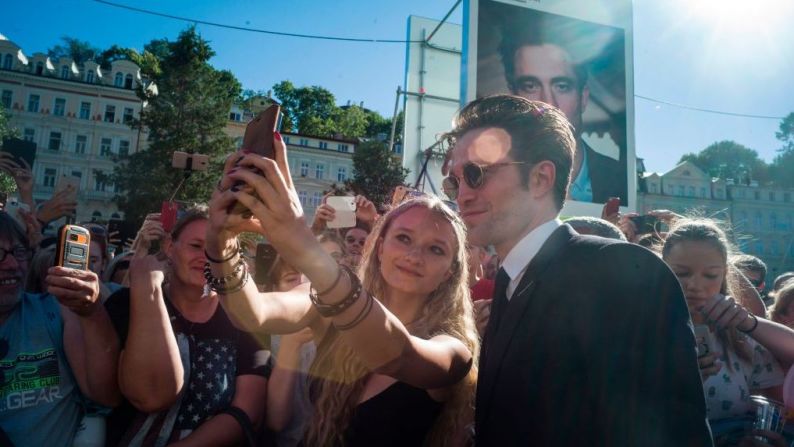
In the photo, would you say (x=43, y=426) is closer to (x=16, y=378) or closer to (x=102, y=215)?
(x=16, y=378)

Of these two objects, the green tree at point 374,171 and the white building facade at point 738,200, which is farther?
the white building facade at point 738,200

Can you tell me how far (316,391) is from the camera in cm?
231

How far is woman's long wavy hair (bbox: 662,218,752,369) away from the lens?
273cm

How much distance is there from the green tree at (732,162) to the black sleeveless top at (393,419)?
261 ft

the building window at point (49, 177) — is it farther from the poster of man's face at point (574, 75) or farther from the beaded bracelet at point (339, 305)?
the beaded bracelet at point (339, 305)

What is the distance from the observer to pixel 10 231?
2.62 meters

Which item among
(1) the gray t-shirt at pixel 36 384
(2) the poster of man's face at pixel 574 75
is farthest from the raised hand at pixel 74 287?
(2) the poster of man's face at pixel 574 75

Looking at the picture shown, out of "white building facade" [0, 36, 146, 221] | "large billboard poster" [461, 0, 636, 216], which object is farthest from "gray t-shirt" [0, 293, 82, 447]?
"white building facade" [0, 36, 146, 221]

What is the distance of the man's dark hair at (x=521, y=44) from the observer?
9180 mm

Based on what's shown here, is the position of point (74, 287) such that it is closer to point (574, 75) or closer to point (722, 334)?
point (722, 334)

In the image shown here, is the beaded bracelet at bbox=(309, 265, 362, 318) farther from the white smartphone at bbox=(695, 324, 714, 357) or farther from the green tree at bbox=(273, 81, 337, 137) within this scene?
the green tree at bbox=(273, 81, 337, 137)

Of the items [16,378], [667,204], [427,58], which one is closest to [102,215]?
[427,58]

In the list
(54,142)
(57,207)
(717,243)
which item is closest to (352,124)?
(54,142)

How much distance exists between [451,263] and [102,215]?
178ft
